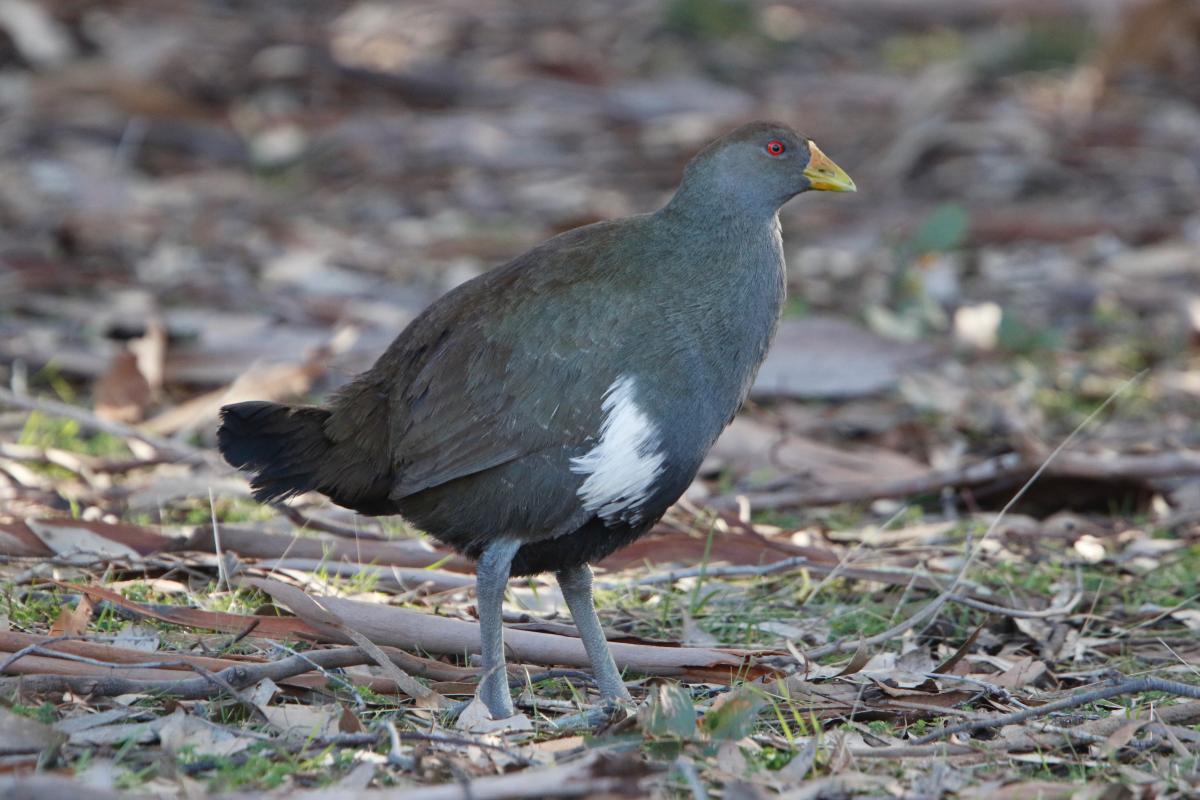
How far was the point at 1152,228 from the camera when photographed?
32.8 ft

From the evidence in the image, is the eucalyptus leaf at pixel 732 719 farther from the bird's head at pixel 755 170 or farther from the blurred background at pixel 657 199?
the bird's head at pixel 755 170

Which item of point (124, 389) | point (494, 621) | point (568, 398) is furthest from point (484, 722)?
point (124, 389)

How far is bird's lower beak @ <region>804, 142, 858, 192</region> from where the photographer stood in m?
4.78

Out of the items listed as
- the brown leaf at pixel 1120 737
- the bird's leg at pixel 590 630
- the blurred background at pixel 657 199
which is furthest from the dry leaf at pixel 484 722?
the brown leaf at pixel 1120 737

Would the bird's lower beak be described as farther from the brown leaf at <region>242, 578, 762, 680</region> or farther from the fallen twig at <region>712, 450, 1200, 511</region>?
the fallen twig at <region>712, 450, 1200, 511</region>

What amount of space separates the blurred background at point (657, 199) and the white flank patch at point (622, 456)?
1.47ft

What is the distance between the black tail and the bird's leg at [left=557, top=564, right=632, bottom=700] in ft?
2.00

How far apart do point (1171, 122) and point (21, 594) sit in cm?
980

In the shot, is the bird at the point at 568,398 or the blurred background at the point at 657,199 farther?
the blurred background at the point at 657,199

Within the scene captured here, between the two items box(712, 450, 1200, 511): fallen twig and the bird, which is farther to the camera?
box(712, 450, 1200, 511): fallen twig

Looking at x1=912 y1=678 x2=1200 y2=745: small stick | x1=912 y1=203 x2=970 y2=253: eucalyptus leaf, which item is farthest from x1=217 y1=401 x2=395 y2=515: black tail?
x1=912 y1=203 x2=970 y2=253: eucalyptus leaf

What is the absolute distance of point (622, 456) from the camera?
4297mm

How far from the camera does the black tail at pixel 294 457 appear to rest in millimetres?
4684

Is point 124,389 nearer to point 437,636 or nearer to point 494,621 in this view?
point 437,636
